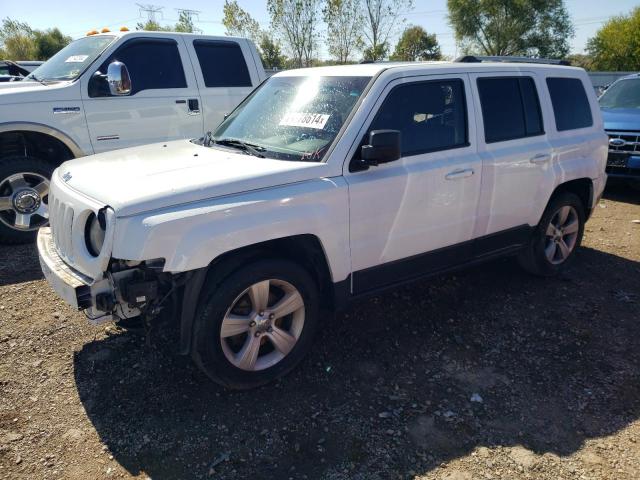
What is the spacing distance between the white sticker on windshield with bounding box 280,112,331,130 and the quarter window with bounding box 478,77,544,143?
4.47ft

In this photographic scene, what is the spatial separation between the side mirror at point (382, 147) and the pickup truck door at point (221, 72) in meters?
3.91

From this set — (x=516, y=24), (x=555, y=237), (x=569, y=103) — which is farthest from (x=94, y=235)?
(x=516, y=24)

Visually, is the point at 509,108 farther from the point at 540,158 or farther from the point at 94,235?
the point at 94,235

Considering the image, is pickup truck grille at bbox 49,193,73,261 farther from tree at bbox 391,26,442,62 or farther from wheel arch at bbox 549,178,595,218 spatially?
tree at bbox 391,26,442,62

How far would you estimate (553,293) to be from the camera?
4574mm

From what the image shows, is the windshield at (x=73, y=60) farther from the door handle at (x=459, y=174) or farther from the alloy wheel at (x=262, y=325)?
the door handle at (x=459, y=174)

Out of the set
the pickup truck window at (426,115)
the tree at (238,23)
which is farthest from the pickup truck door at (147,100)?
the tree at (238,23)

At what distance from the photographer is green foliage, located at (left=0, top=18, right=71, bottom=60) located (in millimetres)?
44219

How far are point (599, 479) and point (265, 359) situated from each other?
1923 mm

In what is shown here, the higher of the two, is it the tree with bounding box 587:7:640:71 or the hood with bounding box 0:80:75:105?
the tree with bounding box 587:7:640:71

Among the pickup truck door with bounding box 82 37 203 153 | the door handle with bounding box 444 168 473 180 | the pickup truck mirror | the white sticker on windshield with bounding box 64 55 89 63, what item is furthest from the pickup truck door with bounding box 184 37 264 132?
the pickup truck mirror

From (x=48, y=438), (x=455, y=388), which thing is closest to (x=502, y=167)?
(x=455, y=388)

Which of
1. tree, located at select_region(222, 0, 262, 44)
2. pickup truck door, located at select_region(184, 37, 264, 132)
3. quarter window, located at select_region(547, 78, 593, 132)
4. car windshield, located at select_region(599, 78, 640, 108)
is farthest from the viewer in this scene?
tree, located at select_region(222, 0, 262, 44)

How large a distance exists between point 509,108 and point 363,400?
103 inches
